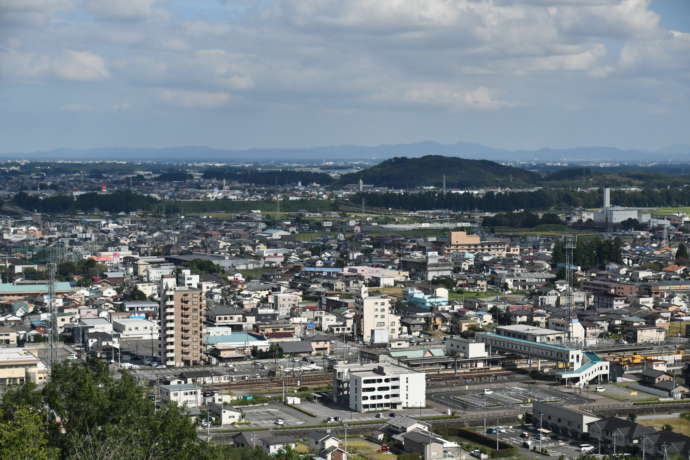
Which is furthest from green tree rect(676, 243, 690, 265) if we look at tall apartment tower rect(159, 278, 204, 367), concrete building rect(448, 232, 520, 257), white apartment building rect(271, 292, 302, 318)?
tall apartment tower rect(159, 278, 204, 367)

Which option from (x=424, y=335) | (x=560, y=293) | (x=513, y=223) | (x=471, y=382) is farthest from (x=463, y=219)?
(x=471, y=382)

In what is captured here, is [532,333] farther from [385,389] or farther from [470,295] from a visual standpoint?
[470,295]

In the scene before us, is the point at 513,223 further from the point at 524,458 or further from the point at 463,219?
the point at 524,458

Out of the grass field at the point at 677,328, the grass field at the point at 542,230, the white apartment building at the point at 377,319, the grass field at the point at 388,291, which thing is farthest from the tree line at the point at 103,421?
the grass field at the point at 542,230

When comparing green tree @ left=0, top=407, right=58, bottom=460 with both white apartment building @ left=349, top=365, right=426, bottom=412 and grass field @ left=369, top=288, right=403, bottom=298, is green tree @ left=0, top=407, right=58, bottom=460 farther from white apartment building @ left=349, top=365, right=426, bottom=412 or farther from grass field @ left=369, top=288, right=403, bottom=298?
grass field @ left=369, top=288, right=403, bottom=298

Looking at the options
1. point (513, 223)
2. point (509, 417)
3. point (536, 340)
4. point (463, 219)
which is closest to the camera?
point (509, 417)

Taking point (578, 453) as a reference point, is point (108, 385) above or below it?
above

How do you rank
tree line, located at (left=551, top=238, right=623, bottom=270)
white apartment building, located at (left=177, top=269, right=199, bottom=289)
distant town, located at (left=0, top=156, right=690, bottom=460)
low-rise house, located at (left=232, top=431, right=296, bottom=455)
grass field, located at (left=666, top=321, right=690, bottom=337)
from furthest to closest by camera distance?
tree line, located at (left=551, top=238, right=623, bottom=270), white apartment building, located at (left=177, top=269, right=199, bottom=289), grass field, located at (left=666, top=321, right=690, bottom=337), distant town, located at (left=0, top=156, right=690, bottom=460), low-rise house, located at (left=232, top=431, right=296, bottom=455)

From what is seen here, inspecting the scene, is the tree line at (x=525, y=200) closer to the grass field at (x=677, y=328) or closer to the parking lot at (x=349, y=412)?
the grass field at (x=677, y=328)
